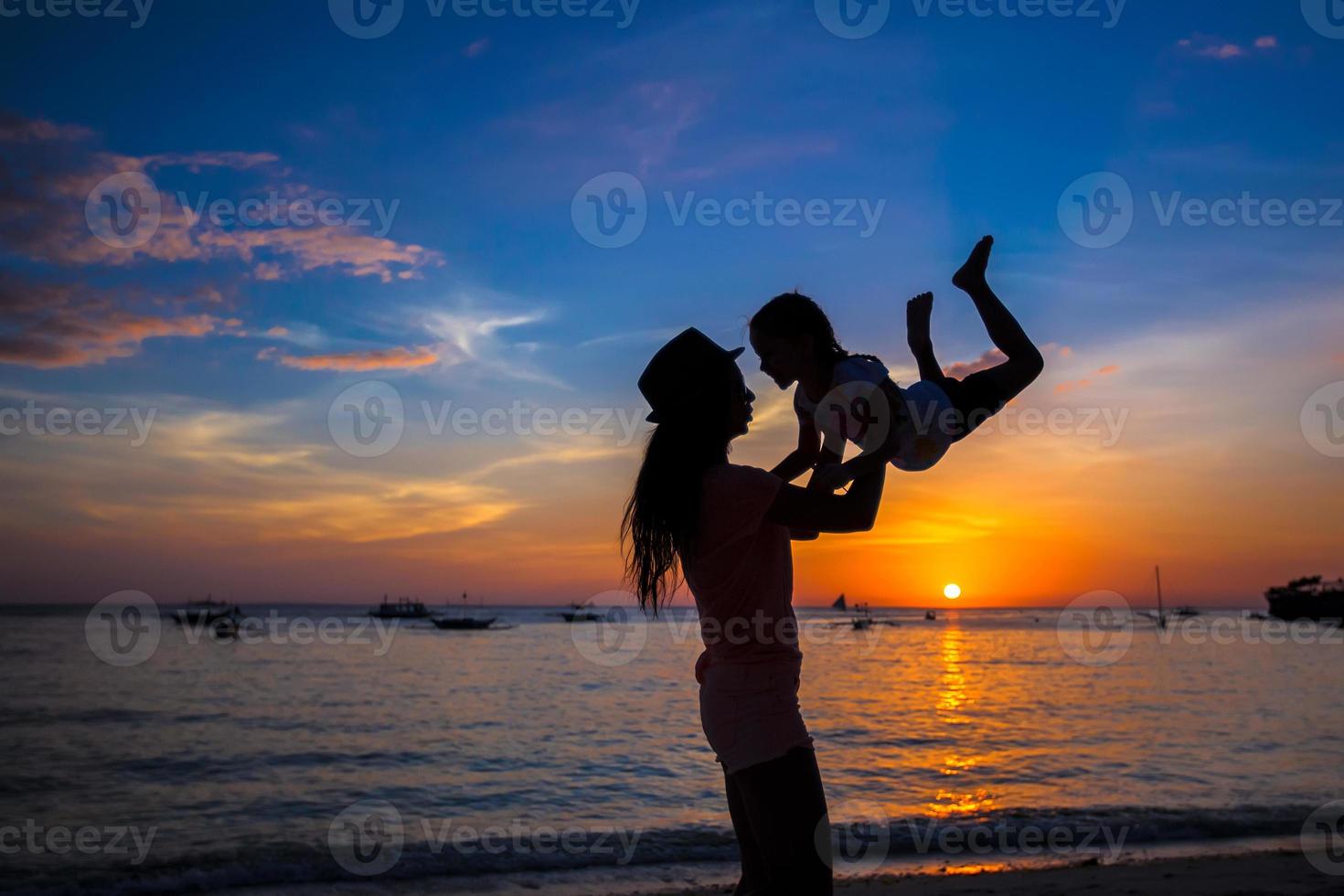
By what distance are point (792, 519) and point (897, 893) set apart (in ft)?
20.5

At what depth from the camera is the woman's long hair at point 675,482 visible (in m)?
2.20

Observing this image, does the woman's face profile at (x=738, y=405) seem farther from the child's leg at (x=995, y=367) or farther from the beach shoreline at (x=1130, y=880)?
the beach shoreline at (x=1130, y=880)

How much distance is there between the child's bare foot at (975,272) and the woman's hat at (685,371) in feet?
3.21

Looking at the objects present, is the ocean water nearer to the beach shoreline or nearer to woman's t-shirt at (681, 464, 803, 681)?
the beach shoreline

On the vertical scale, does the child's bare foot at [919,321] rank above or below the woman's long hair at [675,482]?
above

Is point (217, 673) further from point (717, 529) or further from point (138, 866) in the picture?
point (717, 529)

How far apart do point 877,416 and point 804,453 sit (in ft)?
1.36

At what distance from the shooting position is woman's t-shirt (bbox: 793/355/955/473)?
222 cm

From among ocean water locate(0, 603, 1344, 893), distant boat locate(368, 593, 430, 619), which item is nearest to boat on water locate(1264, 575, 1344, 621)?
ocean water locate(0, 603, 1344, 893)

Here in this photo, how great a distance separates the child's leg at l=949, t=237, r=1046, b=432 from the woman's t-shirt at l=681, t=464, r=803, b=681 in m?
0.75

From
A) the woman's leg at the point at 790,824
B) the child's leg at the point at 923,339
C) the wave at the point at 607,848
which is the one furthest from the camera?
the wave at the point at 607,848

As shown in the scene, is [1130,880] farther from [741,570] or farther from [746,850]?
[741,570]

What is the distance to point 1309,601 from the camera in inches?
3383

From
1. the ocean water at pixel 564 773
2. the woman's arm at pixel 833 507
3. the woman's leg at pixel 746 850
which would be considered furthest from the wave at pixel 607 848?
the woman's arm at pixel 833 507
